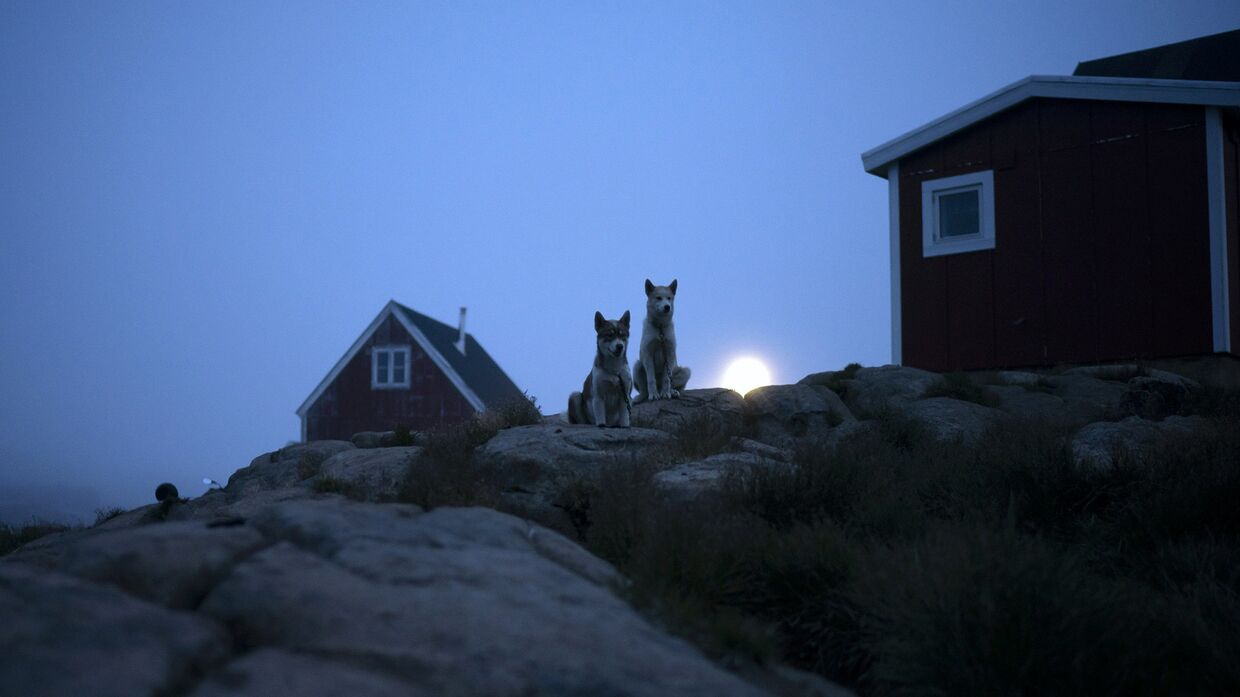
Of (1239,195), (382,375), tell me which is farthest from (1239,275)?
(382,375)

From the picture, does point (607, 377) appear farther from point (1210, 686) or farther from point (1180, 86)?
point (1180, 86)

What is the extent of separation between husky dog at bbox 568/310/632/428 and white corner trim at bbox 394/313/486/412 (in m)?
18.3

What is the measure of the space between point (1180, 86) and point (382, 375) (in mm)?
22437

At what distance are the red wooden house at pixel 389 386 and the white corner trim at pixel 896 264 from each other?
14.8 meters

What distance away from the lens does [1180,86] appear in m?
14.4

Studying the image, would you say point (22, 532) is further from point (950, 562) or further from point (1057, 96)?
point (1057, 96)

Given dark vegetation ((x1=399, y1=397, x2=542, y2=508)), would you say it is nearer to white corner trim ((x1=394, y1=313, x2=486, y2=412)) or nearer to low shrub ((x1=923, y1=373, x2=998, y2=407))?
low shrub ((x1=923, y1=373, x2=998, y2=407))

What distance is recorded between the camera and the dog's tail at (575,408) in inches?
429

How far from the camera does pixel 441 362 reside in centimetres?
2862

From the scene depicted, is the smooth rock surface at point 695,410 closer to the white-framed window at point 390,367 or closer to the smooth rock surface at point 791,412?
the smooth rock surface at point 791,412

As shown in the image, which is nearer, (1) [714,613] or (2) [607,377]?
(1) [714,613]

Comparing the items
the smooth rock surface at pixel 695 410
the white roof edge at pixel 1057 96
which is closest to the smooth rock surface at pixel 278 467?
the smooth rock surface at pixel 695 410

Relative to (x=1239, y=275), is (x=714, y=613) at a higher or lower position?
lower

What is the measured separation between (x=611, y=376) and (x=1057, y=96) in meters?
10.5
